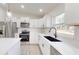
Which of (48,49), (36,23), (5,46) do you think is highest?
(36,23)

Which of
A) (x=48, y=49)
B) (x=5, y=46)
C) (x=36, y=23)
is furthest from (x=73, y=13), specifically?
(x=36, y=23)

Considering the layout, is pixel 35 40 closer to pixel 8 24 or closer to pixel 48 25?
pixel 48 25

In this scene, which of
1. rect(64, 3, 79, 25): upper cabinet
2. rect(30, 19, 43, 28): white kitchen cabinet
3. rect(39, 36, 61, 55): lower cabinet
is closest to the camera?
rect(64, 3, 79, 25): upper cabinet

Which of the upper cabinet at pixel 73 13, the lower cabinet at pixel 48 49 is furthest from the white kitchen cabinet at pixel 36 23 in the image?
the upper cabinet at pixel 73 13

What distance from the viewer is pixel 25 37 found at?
7.12 meters

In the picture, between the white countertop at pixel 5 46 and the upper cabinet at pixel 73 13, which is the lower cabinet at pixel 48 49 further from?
the white countertop at pixel 5 46

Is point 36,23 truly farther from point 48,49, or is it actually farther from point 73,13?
point 73,13

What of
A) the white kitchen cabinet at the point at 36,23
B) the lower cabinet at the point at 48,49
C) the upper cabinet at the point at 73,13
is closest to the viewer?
the upper cabinet at the point at 73,13

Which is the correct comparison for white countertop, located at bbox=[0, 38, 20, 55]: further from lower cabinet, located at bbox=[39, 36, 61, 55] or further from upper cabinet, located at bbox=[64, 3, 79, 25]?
upper cabinet, located at bbox=[64, 3, 79, 25]

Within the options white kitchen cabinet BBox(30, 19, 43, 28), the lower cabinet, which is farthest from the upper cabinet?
white kitchen cabinet BBox(30, 19, 43, 28)

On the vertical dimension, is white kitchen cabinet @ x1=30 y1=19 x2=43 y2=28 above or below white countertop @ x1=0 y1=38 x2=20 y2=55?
above

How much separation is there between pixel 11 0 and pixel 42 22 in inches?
259
